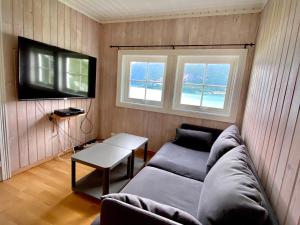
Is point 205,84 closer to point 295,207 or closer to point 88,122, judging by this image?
point 295,207

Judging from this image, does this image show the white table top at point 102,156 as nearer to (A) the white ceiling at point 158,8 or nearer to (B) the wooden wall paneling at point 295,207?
(B) the wooden wall paneling at point 295,207

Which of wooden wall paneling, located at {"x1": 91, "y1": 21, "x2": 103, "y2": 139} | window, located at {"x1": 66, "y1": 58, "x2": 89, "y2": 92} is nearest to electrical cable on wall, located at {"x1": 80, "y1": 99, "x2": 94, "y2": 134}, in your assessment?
wooden wall paneling, located at {"x1": 91, "y1": 21, "x2": 103, "y2": 139}

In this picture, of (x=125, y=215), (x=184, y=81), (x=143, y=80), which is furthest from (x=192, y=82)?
(x=125, y=215)

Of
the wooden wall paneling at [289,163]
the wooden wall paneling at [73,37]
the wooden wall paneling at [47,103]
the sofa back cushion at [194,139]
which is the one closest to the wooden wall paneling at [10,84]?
the wooden wall paneling at [47,103]

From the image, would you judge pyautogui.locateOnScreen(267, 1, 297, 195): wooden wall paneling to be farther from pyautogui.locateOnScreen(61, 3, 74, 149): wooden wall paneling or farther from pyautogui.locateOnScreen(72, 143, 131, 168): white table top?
pyautogui.locateOnScreen(61, 3, 74, 149): wooden wall paneling

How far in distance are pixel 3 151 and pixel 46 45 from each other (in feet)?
4.64

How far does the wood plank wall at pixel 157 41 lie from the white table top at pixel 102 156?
107 cm

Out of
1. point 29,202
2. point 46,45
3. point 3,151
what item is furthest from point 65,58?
point 29,202

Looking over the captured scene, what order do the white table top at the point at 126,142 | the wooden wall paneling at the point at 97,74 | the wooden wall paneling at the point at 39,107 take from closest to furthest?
1. the wooden wall paneling at the point at 39,107
2. the white table top at the point at 126,142
3. the wooden wall paneling at the point at 97,74

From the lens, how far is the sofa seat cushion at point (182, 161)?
5.80 feet

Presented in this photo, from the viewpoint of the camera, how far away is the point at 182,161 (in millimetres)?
1990

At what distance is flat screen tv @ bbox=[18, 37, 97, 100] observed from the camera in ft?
6.66

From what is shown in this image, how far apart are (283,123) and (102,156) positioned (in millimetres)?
1665

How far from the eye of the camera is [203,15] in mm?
2514
